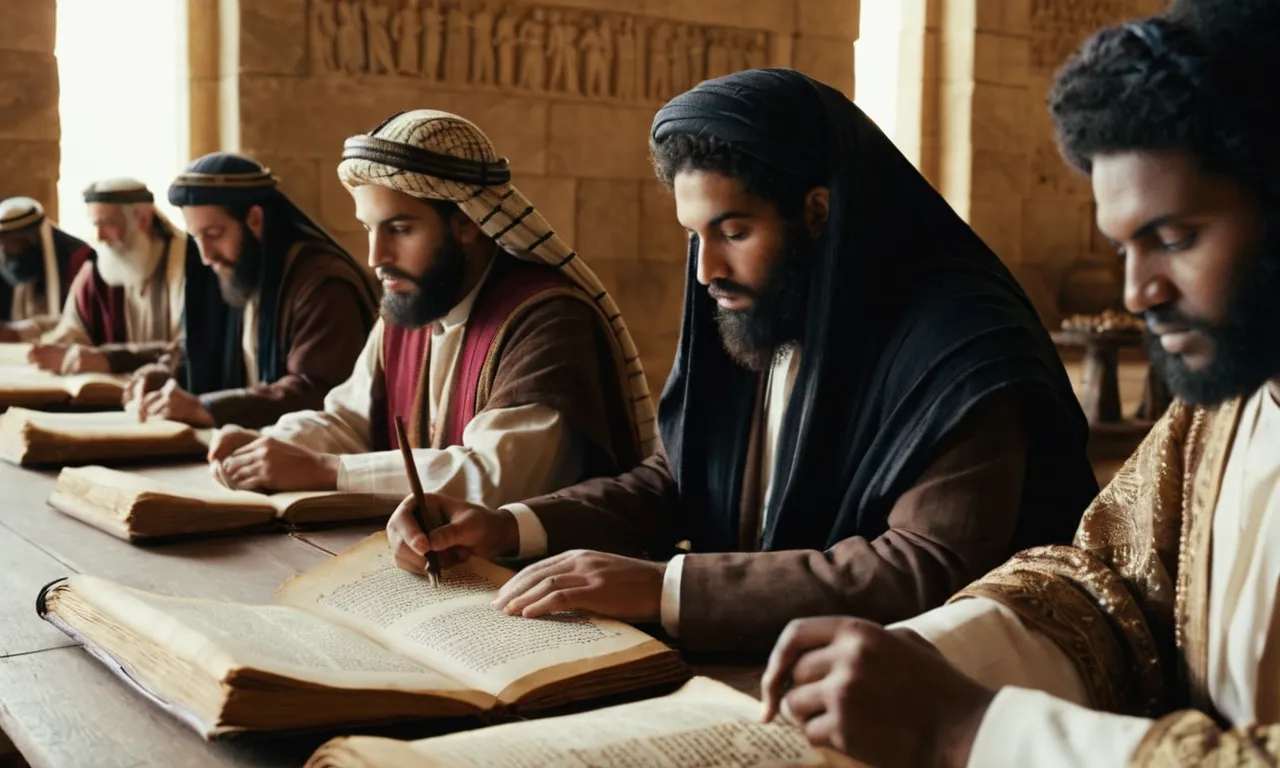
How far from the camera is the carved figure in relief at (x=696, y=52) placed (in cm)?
964

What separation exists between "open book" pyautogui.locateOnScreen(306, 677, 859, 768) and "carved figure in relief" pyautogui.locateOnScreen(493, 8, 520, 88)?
7.85 meters

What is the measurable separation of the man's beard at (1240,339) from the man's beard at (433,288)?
85.1 inches

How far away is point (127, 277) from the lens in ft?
21.8

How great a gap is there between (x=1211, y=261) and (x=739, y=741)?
71cm

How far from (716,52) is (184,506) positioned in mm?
7770

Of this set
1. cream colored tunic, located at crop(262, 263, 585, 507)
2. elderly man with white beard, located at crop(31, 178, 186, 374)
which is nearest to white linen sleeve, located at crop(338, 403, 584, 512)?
cream colored tunic, located at crop(262, 263, 585, 507)

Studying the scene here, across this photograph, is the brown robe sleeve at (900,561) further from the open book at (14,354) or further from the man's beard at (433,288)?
the open book at (14,354)

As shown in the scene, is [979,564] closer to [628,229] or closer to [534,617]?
[534,617]

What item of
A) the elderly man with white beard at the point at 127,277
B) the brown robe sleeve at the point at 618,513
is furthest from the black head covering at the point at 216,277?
the brown robe sleeve at the point at 618,513

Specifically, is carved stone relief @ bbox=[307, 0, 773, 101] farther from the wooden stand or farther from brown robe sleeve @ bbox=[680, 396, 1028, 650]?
brown robe sleeve @ bbox=[680, 396, 1028, 650]

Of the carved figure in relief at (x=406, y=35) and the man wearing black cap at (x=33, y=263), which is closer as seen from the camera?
the man wearing black cap at (x=33, y=263)

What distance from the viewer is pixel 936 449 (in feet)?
6.86

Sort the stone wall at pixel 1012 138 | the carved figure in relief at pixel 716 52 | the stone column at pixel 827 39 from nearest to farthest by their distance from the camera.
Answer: the carved figure in relief at pixel 716 52 < the stone column at pixel 827 39 < the stone wall at pixel 1012 138

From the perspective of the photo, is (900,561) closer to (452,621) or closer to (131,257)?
(452,621)
